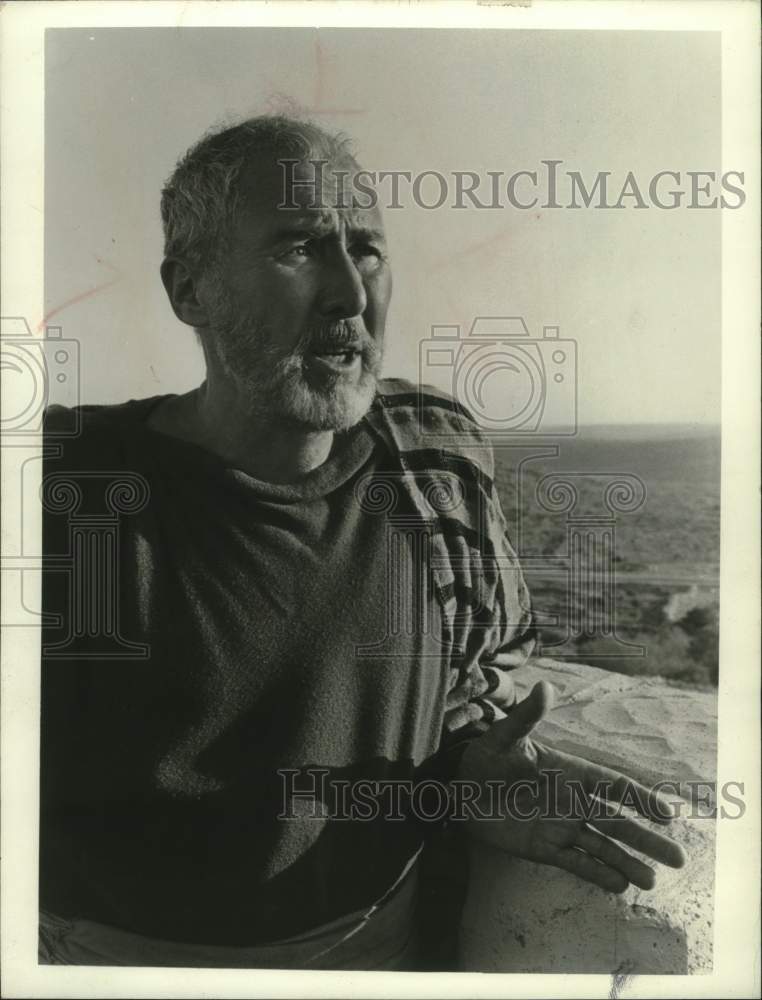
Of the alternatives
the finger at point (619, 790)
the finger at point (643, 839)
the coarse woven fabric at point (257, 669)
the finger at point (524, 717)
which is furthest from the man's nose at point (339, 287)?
the finger at point (643, 839)

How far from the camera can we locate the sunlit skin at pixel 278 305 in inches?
69.2

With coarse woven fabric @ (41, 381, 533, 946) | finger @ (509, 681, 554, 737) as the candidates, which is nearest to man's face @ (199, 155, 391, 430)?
coarse woven fabric @ (41, 381, 533, 946)

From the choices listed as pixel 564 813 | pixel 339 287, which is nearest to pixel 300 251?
pixel 339 287

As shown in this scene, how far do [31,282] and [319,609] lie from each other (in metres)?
0.96

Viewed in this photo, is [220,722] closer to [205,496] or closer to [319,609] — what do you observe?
[319,609]

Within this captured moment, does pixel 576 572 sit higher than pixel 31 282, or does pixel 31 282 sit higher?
pixel 31 282

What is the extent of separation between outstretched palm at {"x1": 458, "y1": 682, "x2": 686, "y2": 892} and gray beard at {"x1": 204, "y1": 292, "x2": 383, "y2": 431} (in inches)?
29.8

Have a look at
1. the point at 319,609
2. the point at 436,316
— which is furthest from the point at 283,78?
the point at 319,609

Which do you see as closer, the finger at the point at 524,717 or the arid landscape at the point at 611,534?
the finger at the point at 524,717

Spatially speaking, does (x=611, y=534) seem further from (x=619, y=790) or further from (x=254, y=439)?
(x=254, y=439)

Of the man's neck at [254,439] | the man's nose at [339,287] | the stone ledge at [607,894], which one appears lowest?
the stone ledge at [607,894]

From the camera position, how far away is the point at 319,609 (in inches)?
70.7

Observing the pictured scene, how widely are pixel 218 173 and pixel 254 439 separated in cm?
56

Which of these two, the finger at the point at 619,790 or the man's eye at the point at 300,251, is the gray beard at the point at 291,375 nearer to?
the man's eye at the point at 300,251
